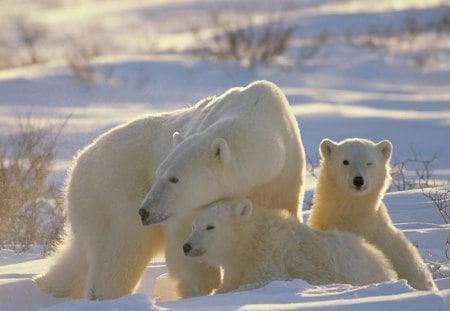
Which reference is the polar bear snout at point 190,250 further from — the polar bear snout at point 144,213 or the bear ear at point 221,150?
the bear ear at point 221,150

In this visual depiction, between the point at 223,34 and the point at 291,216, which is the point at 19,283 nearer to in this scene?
the point at 291,216

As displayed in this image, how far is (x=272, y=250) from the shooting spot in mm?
6418

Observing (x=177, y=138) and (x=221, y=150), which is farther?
(x=177, y=138)

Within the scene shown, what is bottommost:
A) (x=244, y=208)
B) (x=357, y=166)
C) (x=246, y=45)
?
(x=244, y=208)

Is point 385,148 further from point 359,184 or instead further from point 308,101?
point 308,101

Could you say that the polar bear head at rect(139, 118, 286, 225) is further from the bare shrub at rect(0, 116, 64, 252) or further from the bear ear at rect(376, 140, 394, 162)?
the bare shrub at rect(0, 116, 64, 252)

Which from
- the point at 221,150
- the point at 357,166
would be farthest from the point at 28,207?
the point at 221,150

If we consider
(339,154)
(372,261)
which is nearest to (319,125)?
(339,154)

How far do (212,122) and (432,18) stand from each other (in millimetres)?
23154

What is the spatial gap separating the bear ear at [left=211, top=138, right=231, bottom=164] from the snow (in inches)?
32.7

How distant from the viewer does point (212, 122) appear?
269 inches

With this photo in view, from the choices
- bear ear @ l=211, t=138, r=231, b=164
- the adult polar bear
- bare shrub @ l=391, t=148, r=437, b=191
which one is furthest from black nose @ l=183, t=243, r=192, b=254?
bare shrub @ l=391, t=148, r=437, b=191

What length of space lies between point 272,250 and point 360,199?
43.0 inches

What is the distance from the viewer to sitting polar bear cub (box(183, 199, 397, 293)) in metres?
6.29
